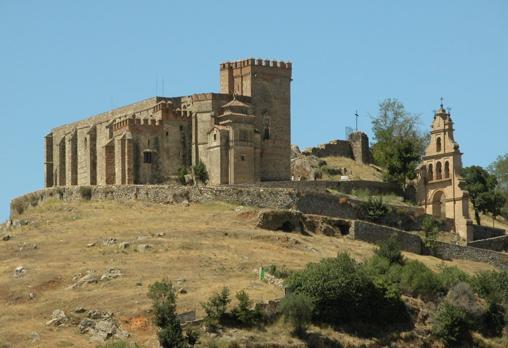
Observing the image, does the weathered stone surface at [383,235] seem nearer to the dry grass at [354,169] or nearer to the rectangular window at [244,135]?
the rectangular window at [244,135]

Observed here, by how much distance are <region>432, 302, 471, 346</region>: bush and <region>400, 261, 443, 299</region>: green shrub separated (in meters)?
1.67

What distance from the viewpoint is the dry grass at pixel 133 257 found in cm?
6731

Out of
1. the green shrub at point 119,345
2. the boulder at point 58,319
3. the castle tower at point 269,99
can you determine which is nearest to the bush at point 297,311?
the green shrub at point 119,345

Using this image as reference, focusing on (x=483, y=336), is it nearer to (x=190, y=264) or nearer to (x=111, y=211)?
(x=190, y=264)

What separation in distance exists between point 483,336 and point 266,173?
2223cm

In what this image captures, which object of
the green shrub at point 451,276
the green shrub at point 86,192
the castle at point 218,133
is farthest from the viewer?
the castle at point 218,133

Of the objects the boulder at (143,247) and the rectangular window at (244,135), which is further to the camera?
the rectangular window at (244,135)

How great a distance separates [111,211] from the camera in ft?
278

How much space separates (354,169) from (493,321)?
32837 millimetres

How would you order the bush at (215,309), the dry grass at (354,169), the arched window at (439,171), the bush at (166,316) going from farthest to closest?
the dry grass at (354,169) → the arched window at (439,171) → the bush at (215,309) → the bush at (166,316)

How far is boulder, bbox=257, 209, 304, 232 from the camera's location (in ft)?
267

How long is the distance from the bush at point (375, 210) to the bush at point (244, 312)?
22.0m

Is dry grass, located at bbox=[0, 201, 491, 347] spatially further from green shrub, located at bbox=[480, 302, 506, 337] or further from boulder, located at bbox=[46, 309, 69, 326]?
green shrub, located at bbox=[480, 302, 506, 337]

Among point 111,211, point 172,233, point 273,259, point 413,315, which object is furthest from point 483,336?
point 111,211
